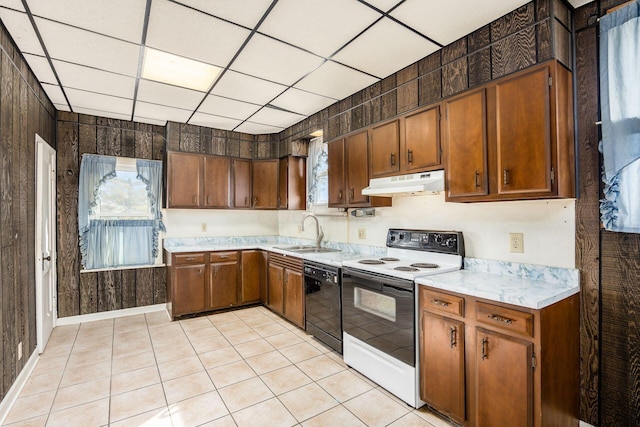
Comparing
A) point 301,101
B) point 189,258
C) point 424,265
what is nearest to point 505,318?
point 424,265

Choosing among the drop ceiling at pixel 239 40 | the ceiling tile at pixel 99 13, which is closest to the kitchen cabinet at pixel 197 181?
the drop ceiling at pixel 239 40

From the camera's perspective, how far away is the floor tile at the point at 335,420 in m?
2.06

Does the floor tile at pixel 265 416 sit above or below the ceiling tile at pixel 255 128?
below

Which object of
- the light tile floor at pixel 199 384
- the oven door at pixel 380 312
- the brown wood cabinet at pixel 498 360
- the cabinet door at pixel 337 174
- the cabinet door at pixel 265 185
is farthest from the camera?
the cabinet door at pixel 265 185

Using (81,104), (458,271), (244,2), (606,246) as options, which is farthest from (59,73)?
(606,246)

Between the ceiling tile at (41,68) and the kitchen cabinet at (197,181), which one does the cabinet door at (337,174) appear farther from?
the ceiling tile at (41,68)

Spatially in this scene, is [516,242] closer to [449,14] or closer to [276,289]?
[449,14]

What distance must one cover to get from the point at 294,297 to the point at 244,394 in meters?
1.40

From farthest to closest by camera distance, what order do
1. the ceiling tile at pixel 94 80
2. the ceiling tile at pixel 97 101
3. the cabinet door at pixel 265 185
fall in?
the cabinet door at pixel 265 185, the ceiling tile at pixel 97 101, the ceiling tile at pixel 94 80

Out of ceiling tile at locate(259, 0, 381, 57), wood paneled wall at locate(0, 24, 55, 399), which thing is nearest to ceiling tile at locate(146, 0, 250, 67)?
ceiling tile at locate(259, 0, 381, 57)

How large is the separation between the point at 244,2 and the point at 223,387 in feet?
9.05

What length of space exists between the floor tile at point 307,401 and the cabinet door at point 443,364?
2.28ft

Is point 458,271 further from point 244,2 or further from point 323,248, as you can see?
point 244,2

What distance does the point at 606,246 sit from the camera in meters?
1.84
